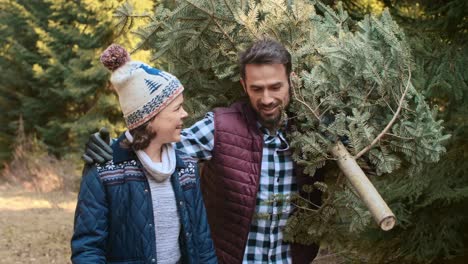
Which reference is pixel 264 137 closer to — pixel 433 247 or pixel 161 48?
pixel 161 48

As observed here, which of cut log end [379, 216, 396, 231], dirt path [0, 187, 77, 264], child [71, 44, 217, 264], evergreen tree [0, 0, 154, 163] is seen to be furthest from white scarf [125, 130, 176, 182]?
evergreen tree [0, 0, 154, 163]

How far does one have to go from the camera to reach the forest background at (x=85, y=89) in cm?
477

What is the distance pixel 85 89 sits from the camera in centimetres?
1323

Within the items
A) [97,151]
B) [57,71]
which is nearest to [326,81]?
[97,151]

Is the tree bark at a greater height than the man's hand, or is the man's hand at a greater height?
the man's hand

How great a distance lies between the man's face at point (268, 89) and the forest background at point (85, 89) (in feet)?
4.31

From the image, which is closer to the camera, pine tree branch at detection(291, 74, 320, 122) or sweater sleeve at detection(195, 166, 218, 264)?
sweater sleeve at detection(195, 166, 218, 264)

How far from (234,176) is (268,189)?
0.21 metres

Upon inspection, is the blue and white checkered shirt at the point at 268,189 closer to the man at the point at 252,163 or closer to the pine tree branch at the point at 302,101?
the man at the point at 252,163

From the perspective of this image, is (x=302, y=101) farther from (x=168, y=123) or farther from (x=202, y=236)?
(x=202, y=236)

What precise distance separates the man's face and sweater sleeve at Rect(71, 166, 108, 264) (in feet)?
3.04

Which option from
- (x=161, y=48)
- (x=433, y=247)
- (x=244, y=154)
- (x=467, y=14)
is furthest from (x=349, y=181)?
(x=467, y=14)

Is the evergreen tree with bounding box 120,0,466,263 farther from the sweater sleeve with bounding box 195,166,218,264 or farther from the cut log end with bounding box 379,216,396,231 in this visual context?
the sweater sleeve with bounding box 195,166,218,264

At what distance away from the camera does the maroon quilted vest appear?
2920 millimetres
